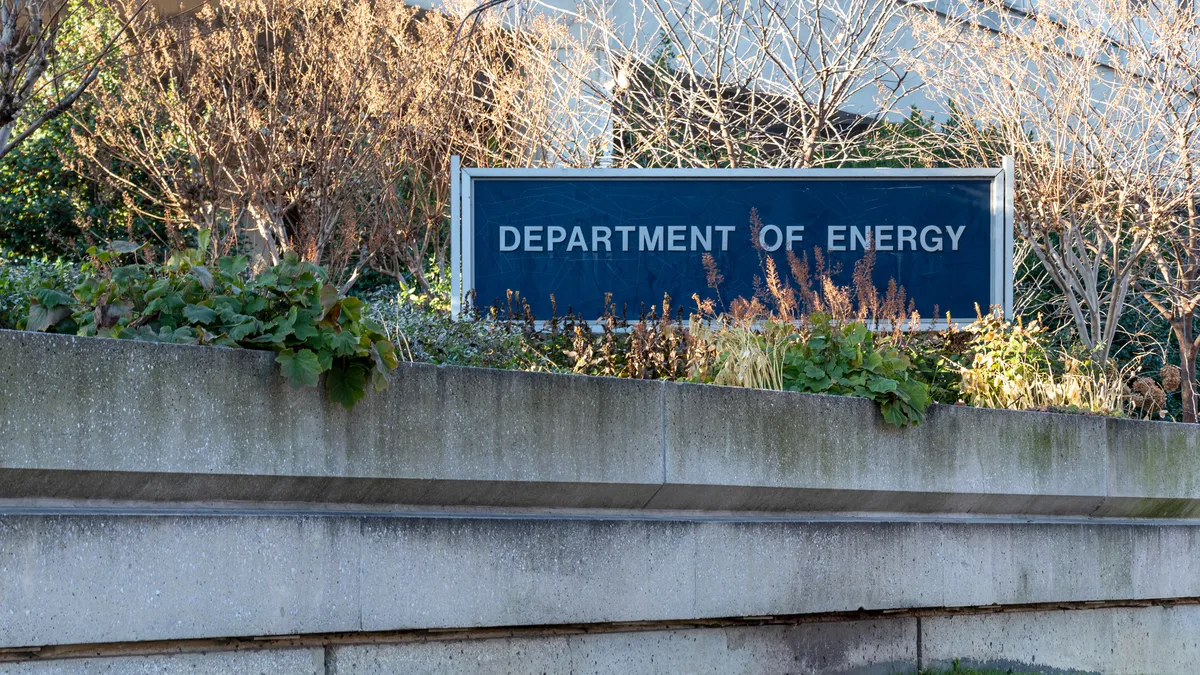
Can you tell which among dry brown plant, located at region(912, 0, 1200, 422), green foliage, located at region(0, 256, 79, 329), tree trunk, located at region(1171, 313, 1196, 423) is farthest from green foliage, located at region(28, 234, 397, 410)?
tree trunk, located at region(1171, 313, 1196, 423)

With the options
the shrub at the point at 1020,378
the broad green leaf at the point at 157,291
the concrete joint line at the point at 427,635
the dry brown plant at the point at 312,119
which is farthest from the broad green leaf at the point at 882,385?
the dry brown plant at the point at 312,119

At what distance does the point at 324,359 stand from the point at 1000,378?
4.75 m

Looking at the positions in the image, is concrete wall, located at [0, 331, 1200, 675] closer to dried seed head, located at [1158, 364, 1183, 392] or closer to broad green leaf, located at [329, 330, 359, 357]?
broad green leaf, located at [329, 330, 359, 357]

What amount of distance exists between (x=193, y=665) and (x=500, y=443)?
138cm

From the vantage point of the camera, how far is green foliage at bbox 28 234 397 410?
167 inches

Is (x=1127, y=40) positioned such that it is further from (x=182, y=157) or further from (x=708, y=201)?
(x=182, y=157)

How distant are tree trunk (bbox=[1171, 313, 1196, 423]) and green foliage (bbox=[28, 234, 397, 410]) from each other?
319 inches

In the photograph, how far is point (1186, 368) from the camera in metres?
10.5

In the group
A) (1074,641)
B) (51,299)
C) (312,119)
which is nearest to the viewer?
(51,299)

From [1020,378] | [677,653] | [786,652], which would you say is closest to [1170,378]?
[1020,378]

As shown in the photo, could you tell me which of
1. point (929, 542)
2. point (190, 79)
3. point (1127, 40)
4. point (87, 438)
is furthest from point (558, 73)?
point (87, 438)

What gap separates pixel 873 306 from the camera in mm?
7363

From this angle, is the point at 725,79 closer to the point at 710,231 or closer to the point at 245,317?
the point at 710,231

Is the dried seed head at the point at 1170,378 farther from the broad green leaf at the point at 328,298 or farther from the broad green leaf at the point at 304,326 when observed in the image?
the broad green leaf at the point at 304,326
